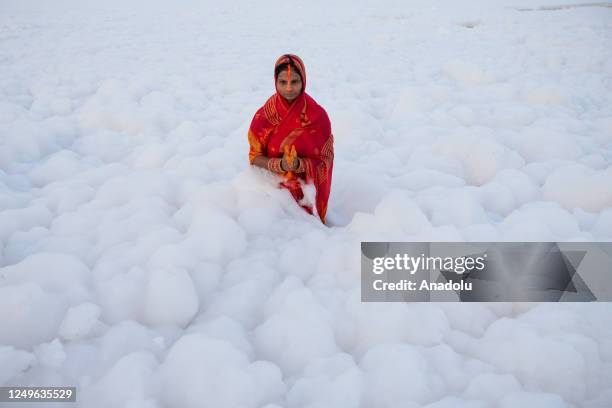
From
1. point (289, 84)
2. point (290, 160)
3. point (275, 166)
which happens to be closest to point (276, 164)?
point (275, 166)

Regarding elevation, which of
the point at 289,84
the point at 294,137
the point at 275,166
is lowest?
the point at 275,166

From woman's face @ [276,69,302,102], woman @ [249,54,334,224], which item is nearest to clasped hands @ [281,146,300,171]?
woman @ [249,54,334,224]

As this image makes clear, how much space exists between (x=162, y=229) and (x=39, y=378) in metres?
0.73

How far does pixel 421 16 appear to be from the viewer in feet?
28.6

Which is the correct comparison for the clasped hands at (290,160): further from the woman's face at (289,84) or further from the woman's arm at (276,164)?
the woman's face at (289,84)

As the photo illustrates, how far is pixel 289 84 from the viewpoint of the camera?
1.68 m

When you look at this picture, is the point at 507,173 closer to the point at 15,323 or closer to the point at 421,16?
the point at 15,323

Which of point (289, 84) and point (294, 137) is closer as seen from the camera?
point (289, 84)

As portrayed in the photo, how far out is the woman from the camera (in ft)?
5.69

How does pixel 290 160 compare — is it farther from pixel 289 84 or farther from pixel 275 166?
pixel 289 84

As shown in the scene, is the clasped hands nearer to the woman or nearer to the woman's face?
the woman

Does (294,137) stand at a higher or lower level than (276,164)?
higher

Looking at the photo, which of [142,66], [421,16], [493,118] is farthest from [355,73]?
[421,16]

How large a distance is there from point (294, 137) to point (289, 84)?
0.26 meters
